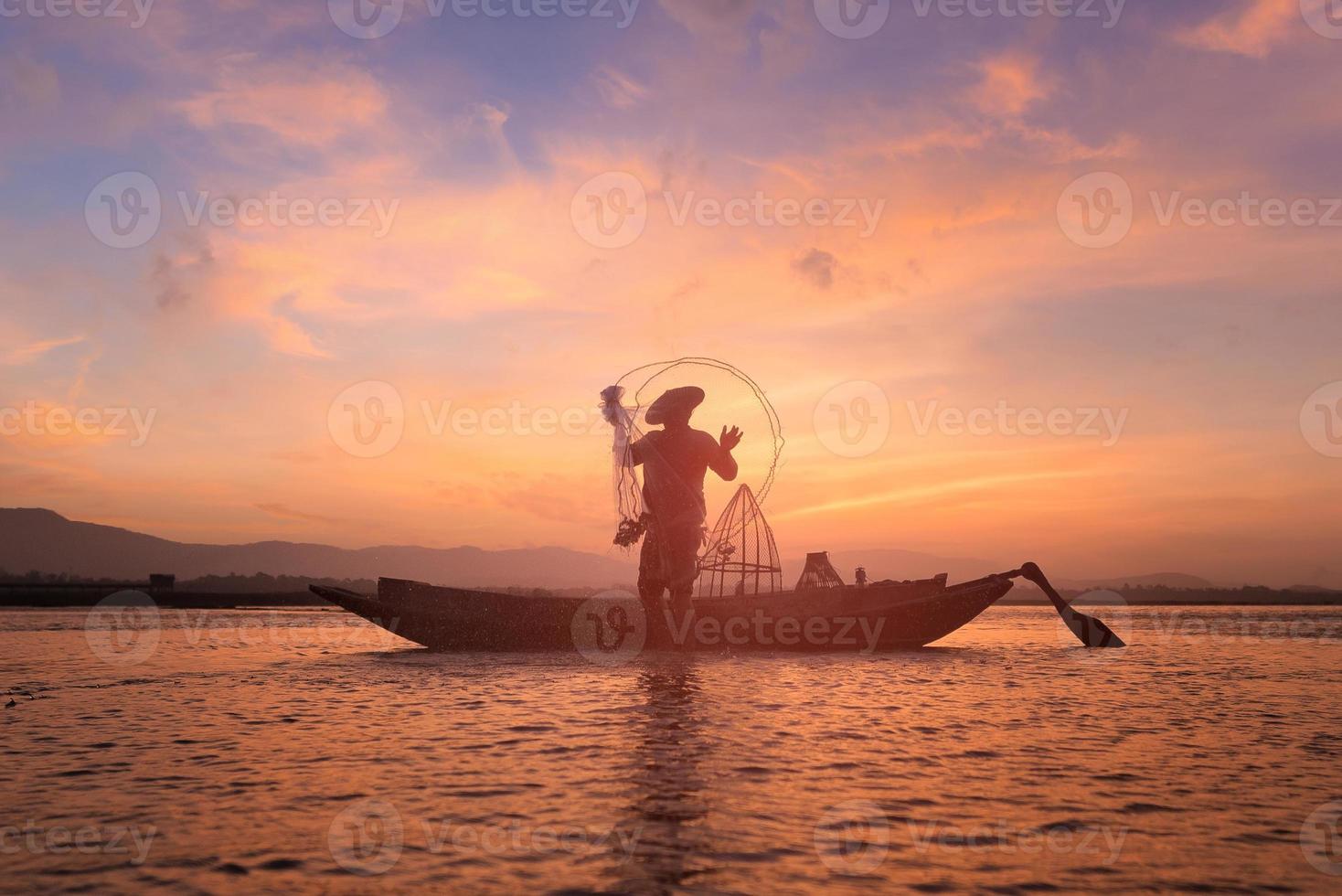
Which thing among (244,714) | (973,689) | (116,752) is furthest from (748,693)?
(116,752)

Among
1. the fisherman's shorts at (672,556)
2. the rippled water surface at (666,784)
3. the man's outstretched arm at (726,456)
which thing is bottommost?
the rippled water surface at (666,784)

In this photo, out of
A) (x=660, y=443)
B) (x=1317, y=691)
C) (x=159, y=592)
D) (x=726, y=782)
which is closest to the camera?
(x=726, y=782)

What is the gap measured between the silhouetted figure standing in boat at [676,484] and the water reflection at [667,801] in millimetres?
9340

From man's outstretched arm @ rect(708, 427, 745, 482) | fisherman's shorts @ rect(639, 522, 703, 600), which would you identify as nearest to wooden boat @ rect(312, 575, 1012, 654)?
fisherman's shorts @ rect(639, 522, 703, 600)

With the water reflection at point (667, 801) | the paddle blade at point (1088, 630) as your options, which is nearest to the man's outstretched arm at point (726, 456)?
the water reflection at point (667, 801)

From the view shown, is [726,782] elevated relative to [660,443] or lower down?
lower down

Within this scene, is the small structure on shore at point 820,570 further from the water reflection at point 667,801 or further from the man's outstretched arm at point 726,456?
the water reflection at point 667,801

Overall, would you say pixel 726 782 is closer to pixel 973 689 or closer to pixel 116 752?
pixel 116 752

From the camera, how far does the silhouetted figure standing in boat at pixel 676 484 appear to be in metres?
25.2

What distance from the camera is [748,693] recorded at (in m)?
17.3

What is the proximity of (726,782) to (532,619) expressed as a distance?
60.7 ft

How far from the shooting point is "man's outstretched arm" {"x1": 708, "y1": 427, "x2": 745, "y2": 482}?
25281mm

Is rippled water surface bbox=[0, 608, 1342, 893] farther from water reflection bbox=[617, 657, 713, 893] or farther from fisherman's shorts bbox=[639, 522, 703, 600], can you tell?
fisherman's shorts bbox=[639, 522, 703, 600]

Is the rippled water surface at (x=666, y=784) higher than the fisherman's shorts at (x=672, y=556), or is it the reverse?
the fisherman's shorts at (x=672, y=556)
